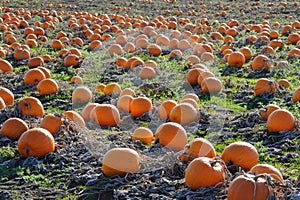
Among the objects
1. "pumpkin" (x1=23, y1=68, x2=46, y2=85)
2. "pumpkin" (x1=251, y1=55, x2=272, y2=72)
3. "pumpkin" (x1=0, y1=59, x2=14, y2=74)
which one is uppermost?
"pumpkin" (x1=251, y1=55, x2=272, y2=72)

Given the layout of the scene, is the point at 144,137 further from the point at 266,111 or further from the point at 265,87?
the point at 265,87

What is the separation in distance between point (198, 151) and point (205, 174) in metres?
0.63

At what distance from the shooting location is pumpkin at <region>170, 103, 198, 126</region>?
22.1ft

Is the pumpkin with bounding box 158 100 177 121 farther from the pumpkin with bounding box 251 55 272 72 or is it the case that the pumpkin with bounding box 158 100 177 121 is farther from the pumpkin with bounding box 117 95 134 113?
the pumpkin with bounding box 251 55 272 72

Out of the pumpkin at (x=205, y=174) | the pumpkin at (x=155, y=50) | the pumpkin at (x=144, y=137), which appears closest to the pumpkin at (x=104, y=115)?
the pumpkin at (x=144, y=137)

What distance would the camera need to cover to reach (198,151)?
5.28m

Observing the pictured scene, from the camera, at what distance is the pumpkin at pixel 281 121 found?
20.8 feet

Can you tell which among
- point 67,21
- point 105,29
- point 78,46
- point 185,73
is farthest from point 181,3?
point 185,73

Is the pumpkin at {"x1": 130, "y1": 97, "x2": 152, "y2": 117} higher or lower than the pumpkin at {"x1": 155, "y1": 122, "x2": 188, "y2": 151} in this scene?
lower

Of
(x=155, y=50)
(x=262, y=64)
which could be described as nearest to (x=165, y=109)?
(x=262, y=64)

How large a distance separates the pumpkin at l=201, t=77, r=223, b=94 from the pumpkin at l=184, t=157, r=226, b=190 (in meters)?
3.68

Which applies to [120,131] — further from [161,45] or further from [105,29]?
[105,29]

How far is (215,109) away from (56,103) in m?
2.70

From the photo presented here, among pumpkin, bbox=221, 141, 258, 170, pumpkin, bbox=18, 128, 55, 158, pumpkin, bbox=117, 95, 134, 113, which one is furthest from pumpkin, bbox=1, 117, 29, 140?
pumpkin, bbox=221, 141, 258, 170
